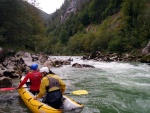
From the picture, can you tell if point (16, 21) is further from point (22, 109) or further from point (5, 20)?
point (22, 109)

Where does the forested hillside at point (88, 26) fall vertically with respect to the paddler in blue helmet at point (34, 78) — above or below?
above

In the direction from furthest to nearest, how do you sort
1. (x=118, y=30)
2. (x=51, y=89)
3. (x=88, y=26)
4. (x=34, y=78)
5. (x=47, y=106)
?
1. (x=88, y=26)
2. (x=118, y=30)
3. (x=34, y=78)
4. (x=47, y=106)
5. (x=51, y=89)

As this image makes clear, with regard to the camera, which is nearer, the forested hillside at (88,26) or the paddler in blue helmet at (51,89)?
the paddler in blue helmet at (51,89)

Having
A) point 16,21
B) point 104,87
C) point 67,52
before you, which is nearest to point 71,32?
point 67,52

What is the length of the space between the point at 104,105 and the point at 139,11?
38.3 meters

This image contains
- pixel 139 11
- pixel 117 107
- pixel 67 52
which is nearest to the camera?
pixel 117 107

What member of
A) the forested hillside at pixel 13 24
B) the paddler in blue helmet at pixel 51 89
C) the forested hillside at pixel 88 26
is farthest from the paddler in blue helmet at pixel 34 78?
the forested hillside at pixel 13 24

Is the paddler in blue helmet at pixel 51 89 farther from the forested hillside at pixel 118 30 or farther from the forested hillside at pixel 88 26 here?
the forested hillside at pixel 118 30

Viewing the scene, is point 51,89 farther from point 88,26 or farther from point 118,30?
point 88,26

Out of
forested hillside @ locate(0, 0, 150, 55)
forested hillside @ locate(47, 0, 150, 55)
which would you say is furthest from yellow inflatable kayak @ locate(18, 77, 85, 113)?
forested hillside @ locate(47, 0, 150, 55)

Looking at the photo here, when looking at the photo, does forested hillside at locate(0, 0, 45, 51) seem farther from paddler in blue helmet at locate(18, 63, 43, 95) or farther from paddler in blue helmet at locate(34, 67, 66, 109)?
paddler in blue helmet at locate(34, 67, 66, 109)

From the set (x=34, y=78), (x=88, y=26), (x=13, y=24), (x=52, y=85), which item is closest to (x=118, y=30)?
(x=13, y=24)

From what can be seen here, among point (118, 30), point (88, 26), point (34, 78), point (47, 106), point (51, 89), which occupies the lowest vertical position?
point (47, 106)

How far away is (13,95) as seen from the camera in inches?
383
